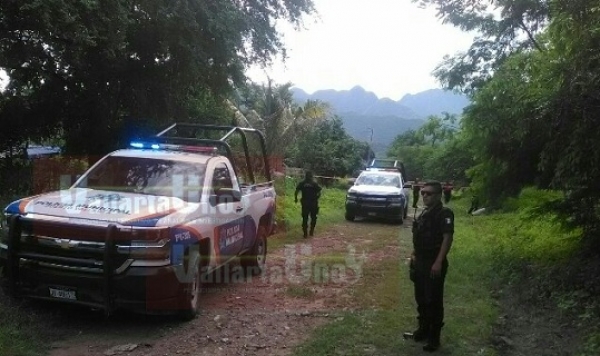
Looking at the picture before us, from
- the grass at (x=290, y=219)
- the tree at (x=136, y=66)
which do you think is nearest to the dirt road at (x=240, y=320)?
the grass at (x=290, y=219)

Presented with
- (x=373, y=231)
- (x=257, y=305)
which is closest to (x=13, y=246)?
(x=257, y=305)

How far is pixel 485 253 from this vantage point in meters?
11.2

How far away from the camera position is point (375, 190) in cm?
1727

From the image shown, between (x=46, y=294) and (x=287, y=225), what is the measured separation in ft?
32.2

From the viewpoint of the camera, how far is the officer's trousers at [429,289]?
17.3 feet

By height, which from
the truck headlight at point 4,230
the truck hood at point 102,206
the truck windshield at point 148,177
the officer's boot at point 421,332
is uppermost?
the truck windshield at point 148,177

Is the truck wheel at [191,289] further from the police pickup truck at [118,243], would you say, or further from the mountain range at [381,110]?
the mountain range at [381,110]

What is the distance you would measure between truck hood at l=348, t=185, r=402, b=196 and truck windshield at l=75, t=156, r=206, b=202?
10.8 metres

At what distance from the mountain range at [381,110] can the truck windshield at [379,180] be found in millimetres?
64464

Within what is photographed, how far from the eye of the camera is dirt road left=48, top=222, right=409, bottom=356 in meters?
5.19

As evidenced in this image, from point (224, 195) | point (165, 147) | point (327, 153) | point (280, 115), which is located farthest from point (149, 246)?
point (327, 153)

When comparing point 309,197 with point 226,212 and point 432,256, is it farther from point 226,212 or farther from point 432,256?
point 432,256

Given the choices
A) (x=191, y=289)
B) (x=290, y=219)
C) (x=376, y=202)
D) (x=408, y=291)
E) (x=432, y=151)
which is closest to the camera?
(x=191, y=289)

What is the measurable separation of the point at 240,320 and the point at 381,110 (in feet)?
463
